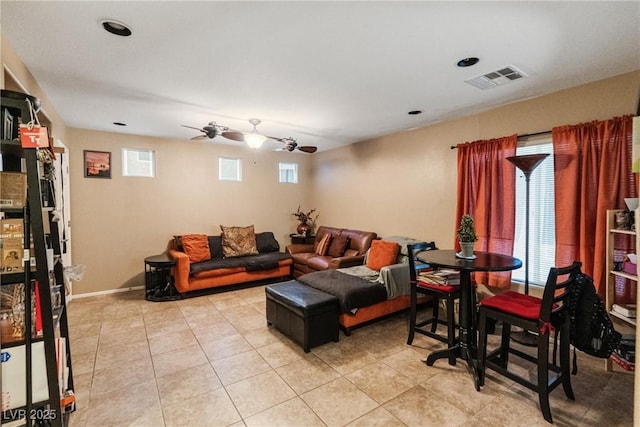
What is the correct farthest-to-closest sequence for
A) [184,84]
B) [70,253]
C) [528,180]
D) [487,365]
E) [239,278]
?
[239,278], [70,253], [528,180], [184,84], [487,365]

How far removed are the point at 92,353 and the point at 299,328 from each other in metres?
1.97

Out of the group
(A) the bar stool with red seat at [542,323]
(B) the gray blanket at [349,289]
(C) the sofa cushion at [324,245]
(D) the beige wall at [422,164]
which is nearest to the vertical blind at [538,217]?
(D) the beige wall at [422,164]

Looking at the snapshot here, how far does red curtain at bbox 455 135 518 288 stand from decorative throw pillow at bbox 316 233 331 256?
2.32 m

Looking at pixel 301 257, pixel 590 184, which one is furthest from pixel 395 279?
pixel 301 257

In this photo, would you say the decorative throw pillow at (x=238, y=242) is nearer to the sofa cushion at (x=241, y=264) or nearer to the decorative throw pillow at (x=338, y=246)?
the sofa cushion at (x=241, y=264)

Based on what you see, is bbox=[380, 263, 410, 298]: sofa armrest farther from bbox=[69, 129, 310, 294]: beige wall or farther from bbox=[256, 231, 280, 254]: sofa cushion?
bbox=[69, 129, 310, 294]: beige wall

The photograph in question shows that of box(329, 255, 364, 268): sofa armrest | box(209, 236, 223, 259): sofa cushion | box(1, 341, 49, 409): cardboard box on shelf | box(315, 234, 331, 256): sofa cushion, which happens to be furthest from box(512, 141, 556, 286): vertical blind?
box(209, 236, 223, 259): sofa cushion

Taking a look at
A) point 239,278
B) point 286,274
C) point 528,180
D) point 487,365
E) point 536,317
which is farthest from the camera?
point 286,274

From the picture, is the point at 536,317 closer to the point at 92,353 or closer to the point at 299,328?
the point at 299,328

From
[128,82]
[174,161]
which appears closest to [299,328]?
[128,82]

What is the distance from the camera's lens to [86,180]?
14.6 feet

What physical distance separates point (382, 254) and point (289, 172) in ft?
10.9

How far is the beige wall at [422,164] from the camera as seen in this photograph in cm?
280

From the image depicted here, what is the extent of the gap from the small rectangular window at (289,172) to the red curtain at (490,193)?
144 inches
